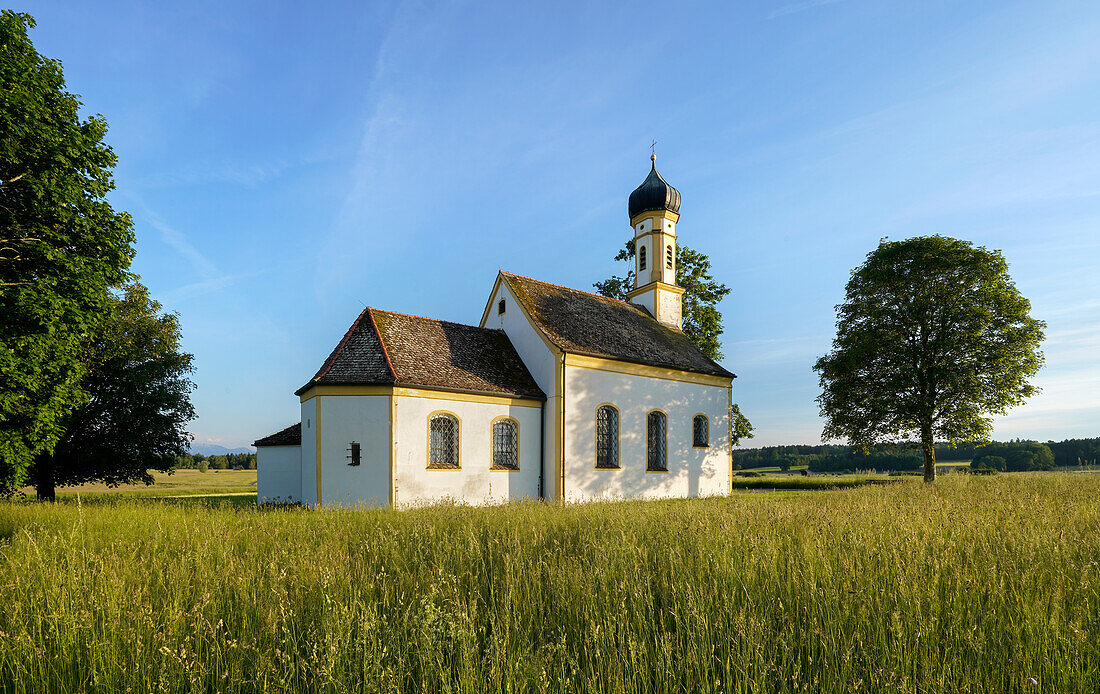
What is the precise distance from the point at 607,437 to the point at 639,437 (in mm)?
1609

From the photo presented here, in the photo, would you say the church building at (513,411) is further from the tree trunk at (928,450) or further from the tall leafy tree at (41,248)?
the tree trunk at (928,450)

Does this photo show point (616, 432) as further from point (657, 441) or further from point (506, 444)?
point (506, 444)

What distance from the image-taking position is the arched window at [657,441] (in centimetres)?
2392

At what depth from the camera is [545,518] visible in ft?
32.3

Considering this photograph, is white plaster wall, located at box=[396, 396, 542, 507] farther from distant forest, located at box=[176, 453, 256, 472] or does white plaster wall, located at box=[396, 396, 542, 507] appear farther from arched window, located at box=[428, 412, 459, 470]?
distant forest, located at box=[176, 453, 256, 472]

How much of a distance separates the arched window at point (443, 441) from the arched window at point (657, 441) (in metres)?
9.09

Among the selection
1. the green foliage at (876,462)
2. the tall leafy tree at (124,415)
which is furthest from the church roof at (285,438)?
the green foliage at (876,462)

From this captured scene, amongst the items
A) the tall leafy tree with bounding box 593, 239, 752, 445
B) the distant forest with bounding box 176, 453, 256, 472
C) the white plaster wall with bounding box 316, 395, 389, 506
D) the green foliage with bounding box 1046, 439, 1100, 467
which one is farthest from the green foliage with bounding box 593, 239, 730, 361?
the distant forest with bounding box 176, 453, 256, 472

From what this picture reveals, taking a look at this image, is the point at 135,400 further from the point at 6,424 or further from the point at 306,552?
the point at 306,552

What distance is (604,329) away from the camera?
24.4 metres

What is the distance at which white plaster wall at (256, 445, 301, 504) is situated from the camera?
2462cm

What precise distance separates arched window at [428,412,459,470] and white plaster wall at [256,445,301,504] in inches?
374

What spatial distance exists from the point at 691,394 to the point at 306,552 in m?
21.1

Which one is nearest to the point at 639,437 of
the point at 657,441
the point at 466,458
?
the point at 657,441
